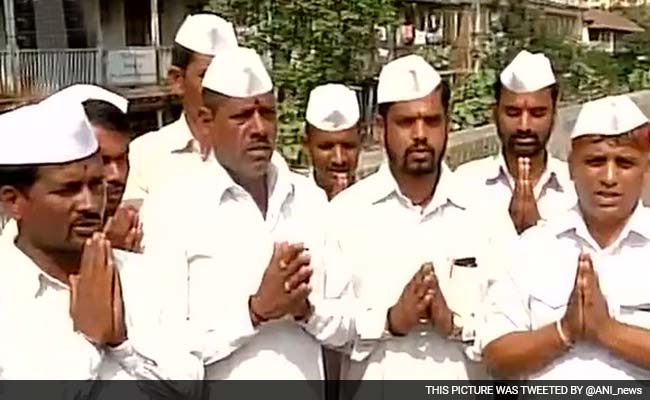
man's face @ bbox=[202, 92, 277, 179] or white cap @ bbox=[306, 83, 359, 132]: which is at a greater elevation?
man's face @ bbox=[202, 92, 277, 179]

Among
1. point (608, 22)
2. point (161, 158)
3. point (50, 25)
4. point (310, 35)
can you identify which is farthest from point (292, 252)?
Result: point (50, 25)

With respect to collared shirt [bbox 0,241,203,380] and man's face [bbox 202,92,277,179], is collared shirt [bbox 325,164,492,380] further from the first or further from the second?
collared shirt [bbox 0,241,203,380]

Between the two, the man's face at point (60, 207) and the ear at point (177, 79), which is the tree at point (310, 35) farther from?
the man's face at point (60, 207)

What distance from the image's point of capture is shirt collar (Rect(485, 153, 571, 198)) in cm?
233

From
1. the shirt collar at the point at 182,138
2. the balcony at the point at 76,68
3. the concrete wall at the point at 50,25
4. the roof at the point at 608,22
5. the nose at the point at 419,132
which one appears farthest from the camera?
the concrete wall at the point at 50,25

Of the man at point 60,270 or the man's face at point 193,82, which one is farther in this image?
the man's face at point 193,82

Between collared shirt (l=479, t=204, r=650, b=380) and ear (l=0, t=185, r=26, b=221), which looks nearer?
ear (l=0, t=185, r=26, b=221)

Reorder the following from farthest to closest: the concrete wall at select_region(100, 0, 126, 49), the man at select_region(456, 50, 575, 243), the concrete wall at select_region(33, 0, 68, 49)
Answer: the concrete wall at select_region(100, 0, 126, 49), the concrete wall at select_region(33, 0, 68, 49), the man at select_region(456, 50, 575, 243)

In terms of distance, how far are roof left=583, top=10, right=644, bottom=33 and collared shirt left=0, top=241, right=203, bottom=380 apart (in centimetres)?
418

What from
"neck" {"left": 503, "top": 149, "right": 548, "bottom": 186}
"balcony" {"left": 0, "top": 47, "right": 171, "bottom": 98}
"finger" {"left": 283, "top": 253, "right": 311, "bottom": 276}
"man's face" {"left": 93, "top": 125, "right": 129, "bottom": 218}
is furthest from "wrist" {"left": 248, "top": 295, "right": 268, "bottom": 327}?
"balcony" {"left": 0, "top": 47, "right": 171, "bottom": 98}

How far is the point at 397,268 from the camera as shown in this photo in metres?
2.03

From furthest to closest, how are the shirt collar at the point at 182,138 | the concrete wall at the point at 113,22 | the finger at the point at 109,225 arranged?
the concrete wall at the point at 113,22
the shirt collar at the point at 182,138
the finger at the point at 109,225

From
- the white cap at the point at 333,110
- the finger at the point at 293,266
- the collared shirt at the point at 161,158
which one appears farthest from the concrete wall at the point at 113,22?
the finger at the point at 293,266

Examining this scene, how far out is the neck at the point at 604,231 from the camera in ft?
6.01
